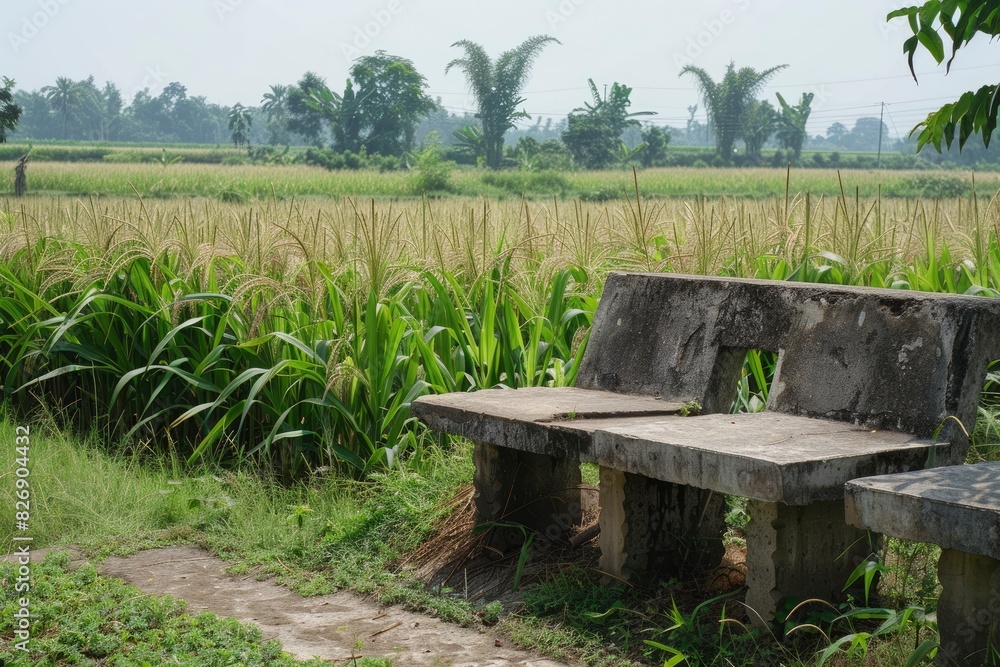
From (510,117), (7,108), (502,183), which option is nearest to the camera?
(7,108)

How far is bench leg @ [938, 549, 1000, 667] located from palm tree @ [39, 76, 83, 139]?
4147 inches

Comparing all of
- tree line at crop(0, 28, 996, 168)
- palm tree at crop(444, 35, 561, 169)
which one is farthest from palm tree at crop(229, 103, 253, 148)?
palm tree at crop(444, 35, 561, 169)

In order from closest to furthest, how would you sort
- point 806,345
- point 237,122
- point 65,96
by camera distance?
point 806,345
point 237,122
point 65,96

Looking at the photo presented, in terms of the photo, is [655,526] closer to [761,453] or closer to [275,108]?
[761,453]

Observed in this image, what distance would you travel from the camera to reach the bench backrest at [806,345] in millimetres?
2961

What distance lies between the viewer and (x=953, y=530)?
223 cm

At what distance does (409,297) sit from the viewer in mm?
5699

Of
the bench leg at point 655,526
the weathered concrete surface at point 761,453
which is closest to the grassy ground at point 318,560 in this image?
the bench leg at point 655,526

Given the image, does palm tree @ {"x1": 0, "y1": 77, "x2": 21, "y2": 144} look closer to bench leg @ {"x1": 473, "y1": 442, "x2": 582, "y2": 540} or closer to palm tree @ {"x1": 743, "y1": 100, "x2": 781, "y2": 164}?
bench leg @ {"x1": 473, "y1": 442, "x2": 582, "y2": 540}

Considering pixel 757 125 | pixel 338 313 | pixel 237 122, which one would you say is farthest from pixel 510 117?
pixel 338 313

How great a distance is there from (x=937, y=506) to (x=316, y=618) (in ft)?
6.61

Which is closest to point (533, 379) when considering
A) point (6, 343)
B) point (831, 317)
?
point (831, 317)

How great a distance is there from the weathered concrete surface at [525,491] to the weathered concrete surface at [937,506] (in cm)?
152

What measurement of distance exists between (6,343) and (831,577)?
5531 millimetres
